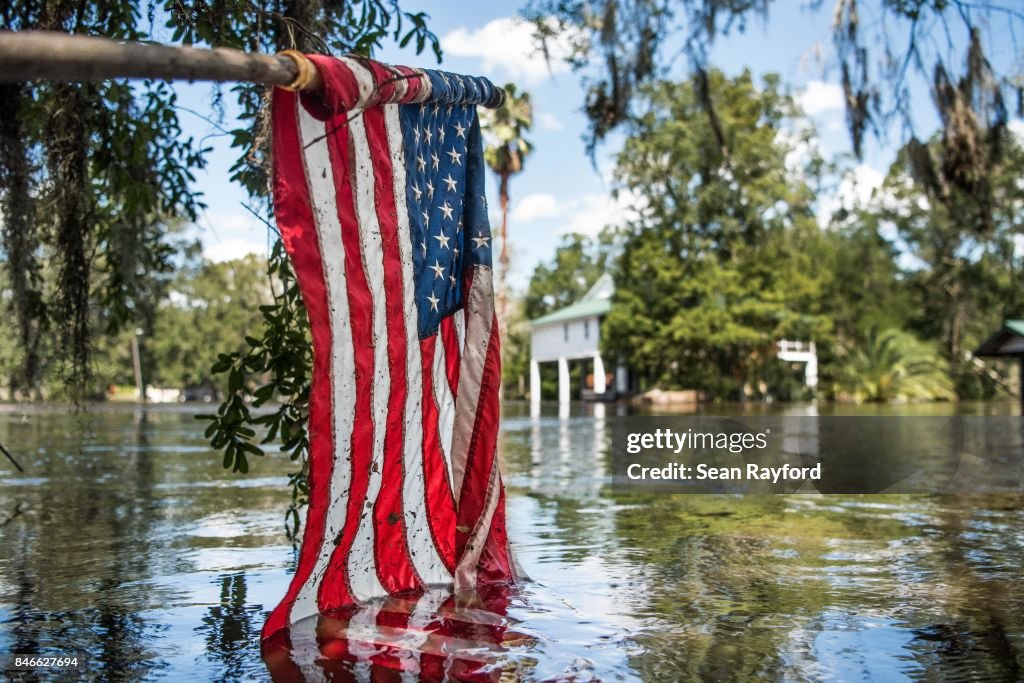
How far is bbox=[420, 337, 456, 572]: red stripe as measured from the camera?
4.65 meters

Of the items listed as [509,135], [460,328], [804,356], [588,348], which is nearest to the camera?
[460,328]

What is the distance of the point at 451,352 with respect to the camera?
193 inches

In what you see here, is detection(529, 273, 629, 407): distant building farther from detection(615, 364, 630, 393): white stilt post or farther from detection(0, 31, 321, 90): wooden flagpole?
detection(0, 31, 321, 90): wooden flagpole

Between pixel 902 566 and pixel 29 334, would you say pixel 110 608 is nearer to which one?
pixel 29 334

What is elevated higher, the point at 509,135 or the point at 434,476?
the point at 509,135

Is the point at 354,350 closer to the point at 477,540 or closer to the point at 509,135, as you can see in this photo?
the point at 477,540

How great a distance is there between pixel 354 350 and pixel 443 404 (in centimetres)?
86

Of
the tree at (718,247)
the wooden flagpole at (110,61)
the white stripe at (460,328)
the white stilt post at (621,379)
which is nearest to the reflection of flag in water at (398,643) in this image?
the white stripe at (460,328)

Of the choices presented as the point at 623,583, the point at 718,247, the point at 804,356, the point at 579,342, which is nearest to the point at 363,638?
the point at 623,583

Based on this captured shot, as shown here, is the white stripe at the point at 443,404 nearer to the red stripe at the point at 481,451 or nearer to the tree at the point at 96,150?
the red stripe at the point at 481,451

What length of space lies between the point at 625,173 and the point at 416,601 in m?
42.8

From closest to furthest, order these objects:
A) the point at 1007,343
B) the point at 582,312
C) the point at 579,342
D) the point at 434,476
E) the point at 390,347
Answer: the point at 390,347, the point at 434,476, the point at 1007,343, the point at 582,312, the point at 579,342

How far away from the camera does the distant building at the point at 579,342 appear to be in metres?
52.4

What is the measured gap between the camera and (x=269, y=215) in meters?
6.23
